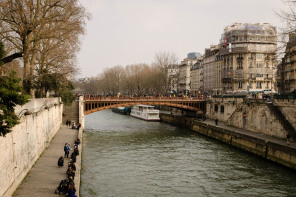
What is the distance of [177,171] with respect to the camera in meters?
19.9

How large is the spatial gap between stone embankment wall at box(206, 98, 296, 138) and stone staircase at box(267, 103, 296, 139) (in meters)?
0.12

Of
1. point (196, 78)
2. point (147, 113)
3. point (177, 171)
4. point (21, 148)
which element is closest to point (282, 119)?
point (177, 171)

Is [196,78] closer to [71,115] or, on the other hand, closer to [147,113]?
[147,113]

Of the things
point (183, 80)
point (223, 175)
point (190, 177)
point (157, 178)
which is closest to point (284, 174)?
point (223, 175)

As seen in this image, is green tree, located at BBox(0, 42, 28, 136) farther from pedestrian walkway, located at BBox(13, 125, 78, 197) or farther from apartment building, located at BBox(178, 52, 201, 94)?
apartment building, located at BBox(178, 52, 201, 94)

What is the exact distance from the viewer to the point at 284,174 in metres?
19.0

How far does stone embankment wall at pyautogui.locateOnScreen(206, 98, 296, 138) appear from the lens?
25.5 metres

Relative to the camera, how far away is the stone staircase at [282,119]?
953 inches

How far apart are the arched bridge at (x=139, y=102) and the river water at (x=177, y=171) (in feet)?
36.8

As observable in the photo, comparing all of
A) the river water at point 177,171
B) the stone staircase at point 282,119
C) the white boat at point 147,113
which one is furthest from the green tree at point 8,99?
the white boat at point 147,113

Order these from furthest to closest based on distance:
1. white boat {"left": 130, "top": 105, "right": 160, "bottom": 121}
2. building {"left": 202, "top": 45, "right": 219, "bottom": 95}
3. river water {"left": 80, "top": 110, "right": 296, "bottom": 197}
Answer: building {"left": 202, "top": 45, "right": 219, "bottom": 95}
white boat {"left": 130, "top": 105, "right": 160, "bottom": 121}
river water {"left": 80, "top": 110, "right": 296, "bottom": 197}

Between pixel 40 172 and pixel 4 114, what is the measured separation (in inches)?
262

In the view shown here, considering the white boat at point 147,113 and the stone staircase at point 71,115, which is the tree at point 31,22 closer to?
the stone staircase at point 71,115

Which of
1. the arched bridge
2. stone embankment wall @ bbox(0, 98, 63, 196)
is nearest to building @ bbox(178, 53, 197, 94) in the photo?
the arched bridge
